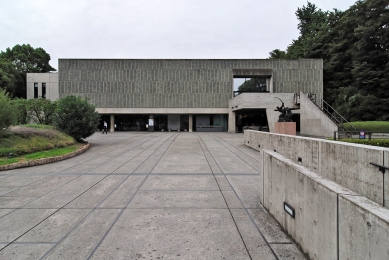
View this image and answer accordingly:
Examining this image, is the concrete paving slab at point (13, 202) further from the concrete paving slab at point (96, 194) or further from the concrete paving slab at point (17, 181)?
the concrete paving slab at point (17, 181)

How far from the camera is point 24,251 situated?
3230 millimetres

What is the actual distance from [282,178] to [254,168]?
4878 mm

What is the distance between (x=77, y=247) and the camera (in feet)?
10.9

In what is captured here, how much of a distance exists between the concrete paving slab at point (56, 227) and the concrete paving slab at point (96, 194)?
0.28 m

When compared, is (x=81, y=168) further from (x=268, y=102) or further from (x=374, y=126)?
(x=374, y=126)

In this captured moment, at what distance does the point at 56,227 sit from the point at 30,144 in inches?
372

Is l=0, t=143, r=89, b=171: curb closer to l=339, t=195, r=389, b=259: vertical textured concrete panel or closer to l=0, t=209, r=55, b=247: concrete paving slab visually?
l=0, t=209, r=55, b=247: concrete paving slab

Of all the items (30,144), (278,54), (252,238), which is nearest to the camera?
(252,238)

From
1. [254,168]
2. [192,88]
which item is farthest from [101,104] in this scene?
[254,168]

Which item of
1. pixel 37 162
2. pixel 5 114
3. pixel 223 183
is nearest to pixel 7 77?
pixel 5 114

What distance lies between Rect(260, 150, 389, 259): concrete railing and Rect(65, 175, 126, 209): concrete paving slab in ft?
12.9

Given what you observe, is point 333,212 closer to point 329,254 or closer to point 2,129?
point 329,254

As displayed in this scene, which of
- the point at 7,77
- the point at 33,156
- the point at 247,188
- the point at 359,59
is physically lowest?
the point at 247,188

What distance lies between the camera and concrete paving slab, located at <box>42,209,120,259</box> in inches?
124
